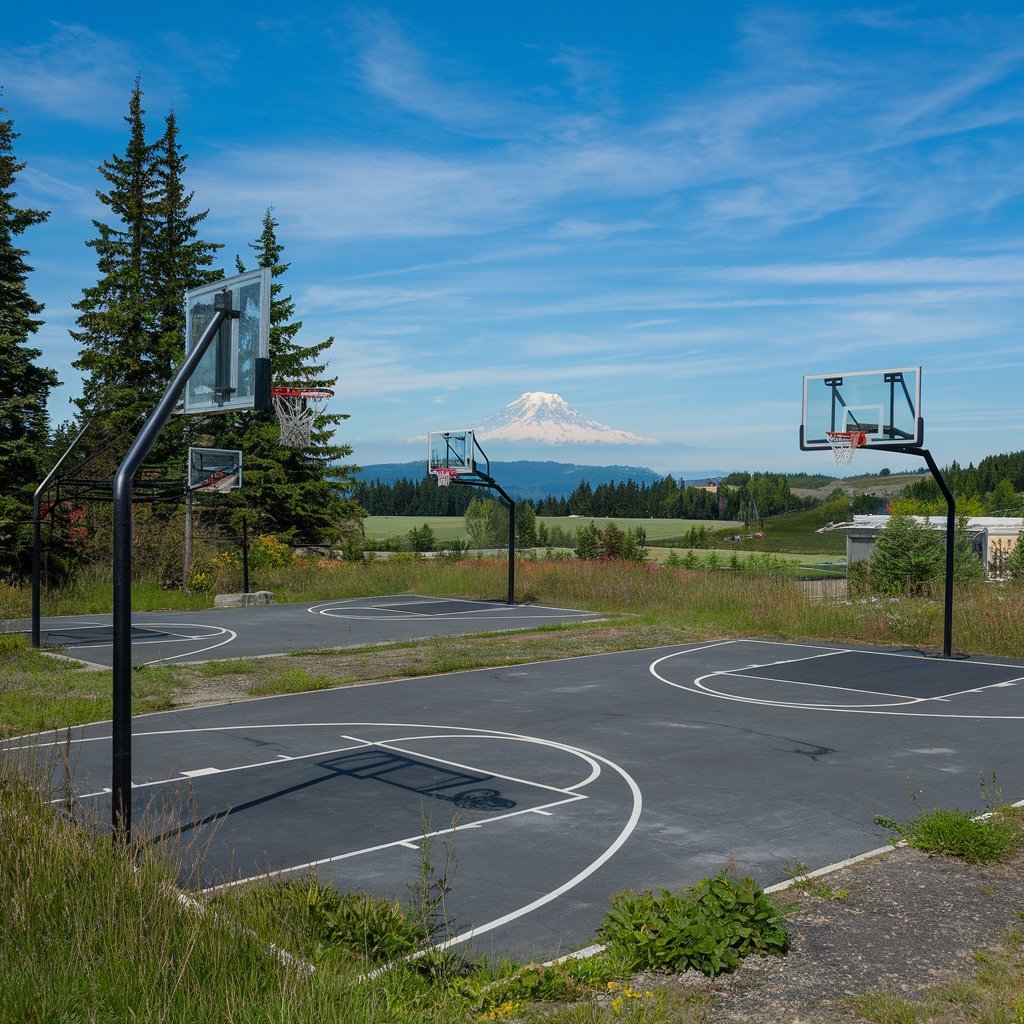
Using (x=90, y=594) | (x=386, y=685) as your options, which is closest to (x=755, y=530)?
(x=90, y=594)

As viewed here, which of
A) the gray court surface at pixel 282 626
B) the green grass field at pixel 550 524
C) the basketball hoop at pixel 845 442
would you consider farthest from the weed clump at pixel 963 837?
the green grass field at pixel 550 524

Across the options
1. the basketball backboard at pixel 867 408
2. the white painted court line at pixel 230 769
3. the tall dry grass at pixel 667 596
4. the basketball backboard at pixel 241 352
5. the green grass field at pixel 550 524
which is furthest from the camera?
the green grass field at pixel 550 524

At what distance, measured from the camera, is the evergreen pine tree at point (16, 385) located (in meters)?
28.5

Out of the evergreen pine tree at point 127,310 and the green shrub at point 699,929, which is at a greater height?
the evergreen pine tree at point 127,310

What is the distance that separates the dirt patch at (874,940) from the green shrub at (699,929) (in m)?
0.09

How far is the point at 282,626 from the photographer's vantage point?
23969mm

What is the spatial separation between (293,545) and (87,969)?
36550mm

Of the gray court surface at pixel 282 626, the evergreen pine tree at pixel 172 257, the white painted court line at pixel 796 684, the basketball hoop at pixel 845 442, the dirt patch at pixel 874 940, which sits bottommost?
the gray court surface at pixel 282 626

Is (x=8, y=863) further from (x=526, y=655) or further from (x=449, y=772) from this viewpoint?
(x=526, y=655)

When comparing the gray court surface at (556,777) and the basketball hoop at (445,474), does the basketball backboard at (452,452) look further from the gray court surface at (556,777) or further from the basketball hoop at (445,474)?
the gray court surface at (556,777)

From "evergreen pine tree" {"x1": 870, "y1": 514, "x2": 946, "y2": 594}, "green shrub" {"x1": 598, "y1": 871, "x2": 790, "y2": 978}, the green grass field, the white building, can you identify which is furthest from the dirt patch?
the green grass field

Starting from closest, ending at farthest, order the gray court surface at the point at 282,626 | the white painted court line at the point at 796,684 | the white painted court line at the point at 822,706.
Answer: the white painted court line at the point at 822,706 → the white painted court line at the point at 796,684 → the gray court surface at the point at 282,626

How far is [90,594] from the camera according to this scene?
28.9 metres

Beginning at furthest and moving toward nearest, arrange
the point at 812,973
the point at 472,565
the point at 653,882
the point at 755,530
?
the point at 755,530, the point at 472,565, the point at 653,882, the point at 812,973
